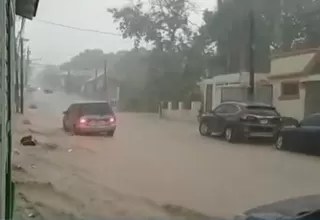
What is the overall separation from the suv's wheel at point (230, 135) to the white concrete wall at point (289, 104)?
1.01 feet

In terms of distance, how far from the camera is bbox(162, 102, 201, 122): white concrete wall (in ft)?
10.3

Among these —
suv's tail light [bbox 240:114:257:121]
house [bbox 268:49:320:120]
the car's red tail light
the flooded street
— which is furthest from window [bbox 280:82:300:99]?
the car's red tail light

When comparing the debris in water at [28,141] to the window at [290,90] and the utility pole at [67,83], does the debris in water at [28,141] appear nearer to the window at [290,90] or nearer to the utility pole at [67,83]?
the utility pole at [67,83]

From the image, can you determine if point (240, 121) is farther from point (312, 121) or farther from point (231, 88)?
point (312, 121)

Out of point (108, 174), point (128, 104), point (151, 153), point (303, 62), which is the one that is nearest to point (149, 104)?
point (128, 104)

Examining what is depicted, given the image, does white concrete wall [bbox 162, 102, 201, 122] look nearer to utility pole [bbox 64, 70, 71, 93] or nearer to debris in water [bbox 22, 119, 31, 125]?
utility pole [bbox 64, 70, 71, 93]

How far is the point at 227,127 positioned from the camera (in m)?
3.12

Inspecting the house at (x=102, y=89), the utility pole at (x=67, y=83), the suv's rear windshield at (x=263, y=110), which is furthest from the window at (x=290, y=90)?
the utility pole at (x=67, y=83)

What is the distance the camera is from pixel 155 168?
115 inches

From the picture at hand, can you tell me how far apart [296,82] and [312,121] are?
30cm

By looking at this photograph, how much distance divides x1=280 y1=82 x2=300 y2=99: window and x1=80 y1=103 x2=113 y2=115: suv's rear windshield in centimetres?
109

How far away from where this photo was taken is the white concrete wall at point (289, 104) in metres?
2.89

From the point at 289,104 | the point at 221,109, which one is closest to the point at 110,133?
the point at 221,109

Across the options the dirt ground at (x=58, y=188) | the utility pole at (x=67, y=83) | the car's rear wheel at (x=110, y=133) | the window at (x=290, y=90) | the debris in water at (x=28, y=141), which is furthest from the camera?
the utility pole at (x=67, y=83)
